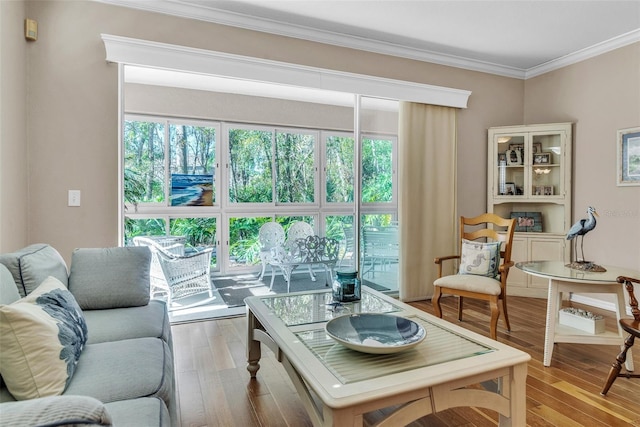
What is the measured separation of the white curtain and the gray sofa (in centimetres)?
267

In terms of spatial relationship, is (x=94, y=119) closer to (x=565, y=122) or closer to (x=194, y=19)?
(x=194, y=19)

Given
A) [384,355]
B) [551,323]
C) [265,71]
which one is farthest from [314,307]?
[265,71]

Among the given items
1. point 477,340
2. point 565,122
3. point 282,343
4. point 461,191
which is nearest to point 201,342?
point 282,343

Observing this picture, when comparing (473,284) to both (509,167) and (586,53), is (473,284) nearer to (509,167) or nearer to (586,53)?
(509,167)

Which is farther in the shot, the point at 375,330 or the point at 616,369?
the point at 616,369

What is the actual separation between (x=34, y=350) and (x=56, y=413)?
2.35 ft

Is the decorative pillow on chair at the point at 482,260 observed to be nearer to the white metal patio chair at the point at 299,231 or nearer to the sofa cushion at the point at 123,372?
the sofa cushion at the point at 123,372

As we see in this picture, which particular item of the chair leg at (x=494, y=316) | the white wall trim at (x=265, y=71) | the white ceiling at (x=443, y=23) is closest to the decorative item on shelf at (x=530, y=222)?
the white wall trim at (x=265, y=71)

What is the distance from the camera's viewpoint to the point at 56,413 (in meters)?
0.68

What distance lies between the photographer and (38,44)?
108 inches

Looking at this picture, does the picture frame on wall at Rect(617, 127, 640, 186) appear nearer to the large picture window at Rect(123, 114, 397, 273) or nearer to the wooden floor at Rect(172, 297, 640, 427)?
the wooden floor at Rect(172, 297, 640, 427)

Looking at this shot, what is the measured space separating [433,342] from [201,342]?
6.51 ft

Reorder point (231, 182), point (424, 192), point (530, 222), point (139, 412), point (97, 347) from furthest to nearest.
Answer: point (231, 182), point (530, 222), point (424, 192), point (97, 347), point (139, 412)

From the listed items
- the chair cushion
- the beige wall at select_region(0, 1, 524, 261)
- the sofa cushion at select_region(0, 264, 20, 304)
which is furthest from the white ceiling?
the sofa cushion at select_region(0, 264, 20, 304)
